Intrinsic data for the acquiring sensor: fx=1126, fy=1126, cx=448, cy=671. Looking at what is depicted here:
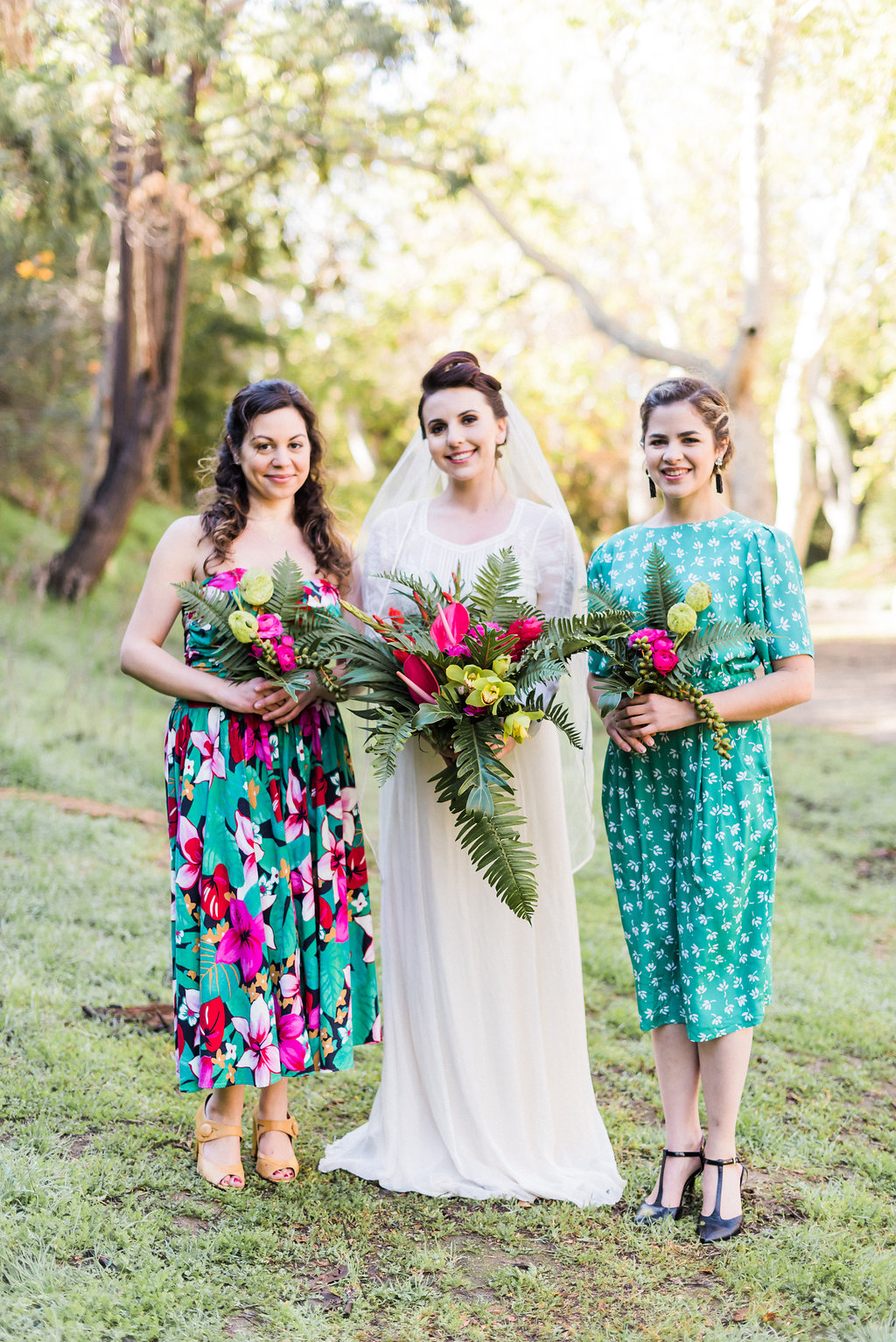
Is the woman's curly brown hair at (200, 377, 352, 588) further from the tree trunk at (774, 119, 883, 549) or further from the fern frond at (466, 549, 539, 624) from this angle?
the tree trunk at (774, 119, 883, 549)

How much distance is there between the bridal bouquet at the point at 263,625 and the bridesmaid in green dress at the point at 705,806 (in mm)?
846

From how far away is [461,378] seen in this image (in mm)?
3230

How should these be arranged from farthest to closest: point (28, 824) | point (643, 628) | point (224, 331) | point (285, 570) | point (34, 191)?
point (224, 331) → point (34, 191) → point (28, 824) → point (285, 570) → point (643, 628)

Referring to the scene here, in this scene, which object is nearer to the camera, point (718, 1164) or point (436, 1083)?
point (718, 1164)

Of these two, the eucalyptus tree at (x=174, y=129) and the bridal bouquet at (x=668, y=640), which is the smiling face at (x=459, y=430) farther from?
the eucalyptus tree at (x=174, y=129)

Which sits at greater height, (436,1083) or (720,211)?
(720,211)

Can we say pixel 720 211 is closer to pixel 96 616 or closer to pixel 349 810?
pixel 96 616

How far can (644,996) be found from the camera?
3.13 m

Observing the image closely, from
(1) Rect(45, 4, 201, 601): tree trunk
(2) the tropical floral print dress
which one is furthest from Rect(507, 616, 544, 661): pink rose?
(1) Rect(45, 4, 201, 601): tree trunk

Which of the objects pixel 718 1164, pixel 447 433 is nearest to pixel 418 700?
pixel 447 433

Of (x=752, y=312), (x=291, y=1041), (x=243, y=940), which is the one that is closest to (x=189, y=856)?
(x=243, y=940)

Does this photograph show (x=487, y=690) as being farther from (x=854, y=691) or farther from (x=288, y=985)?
(x=854, y=691)

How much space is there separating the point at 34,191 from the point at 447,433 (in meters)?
6.45

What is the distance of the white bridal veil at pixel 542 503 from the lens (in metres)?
3.39
